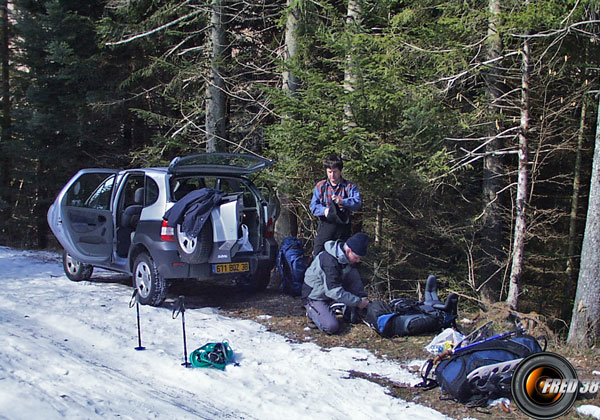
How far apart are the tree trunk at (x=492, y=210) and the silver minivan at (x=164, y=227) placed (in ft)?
13.3

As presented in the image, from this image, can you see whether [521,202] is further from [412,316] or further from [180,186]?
[180,186]

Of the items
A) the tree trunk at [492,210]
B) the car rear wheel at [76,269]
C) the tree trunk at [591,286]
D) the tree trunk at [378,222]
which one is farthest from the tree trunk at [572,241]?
the car rear wheel at [76,269]

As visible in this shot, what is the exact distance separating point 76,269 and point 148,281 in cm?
256

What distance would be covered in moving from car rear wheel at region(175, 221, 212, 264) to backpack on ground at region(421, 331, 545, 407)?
3.67 m

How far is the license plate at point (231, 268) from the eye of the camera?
7.60 meters

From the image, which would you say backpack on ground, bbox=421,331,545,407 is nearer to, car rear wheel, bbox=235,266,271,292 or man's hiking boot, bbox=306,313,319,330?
man's hiking boot, bbox=306,313,319,330

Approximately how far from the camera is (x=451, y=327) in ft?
21.9

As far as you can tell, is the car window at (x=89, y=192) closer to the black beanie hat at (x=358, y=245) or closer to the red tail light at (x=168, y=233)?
the red tail light at (x=168, y=233)

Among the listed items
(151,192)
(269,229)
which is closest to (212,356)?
(269,229)

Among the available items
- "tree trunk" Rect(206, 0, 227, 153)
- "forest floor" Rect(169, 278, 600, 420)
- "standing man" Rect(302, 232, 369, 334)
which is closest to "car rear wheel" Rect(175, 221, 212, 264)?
"forest floor" Rect(169, 278, 600, 420)

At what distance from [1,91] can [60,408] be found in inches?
846

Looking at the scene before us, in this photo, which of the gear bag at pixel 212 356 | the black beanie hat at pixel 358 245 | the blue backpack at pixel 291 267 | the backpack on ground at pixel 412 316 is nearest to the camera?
the gear bag at pixel 212 356

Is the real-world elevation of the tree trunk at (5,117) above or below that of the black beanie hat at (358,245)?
above

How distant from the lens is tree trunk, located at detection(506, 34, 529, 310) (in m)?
8.27
